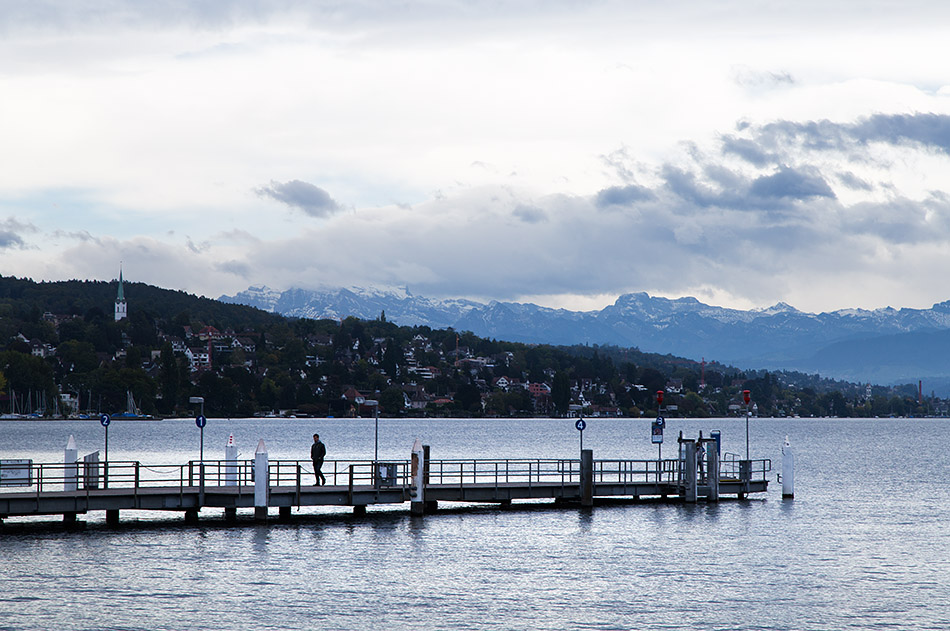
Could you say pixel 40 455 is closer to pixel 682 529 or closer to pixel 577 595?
pixel 682 529

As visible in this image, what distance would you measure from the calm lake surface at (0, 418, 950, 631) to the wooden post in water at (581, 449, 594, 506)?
32.6 inches

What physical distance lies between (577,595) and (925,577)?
13130mm

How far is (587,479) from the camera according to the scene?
180 feet

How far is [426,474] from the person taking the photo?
174 feet

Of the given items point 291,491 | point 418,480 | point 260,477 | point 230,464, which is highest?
point 230,464

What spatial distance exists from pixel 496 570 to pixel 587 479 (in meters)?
13.6

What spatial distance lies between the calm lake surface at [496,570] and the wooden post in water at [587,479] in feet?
2.71

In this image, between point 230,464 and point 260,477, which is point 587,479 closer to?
point 260,477

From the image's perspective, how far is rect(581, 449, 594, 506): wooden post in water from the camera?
5491 cm

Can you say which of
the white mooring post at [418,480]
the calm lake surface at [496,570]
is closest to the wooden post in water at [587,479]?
the calm lake surface at [496,570]

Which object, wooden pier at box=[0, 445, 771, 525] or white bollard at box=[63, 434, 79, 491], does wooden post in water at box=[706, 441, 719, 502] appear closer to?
wooden pier at box=[0, 445, 771, 525]

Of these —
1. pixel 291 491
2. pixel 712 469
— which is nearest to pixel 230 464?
pixel 291 491

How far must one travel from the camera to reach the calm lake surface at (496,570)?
34.5 metres

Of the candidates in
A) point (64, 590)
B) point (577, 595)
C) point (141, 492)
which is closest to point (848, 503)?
A: point (577, 595)
